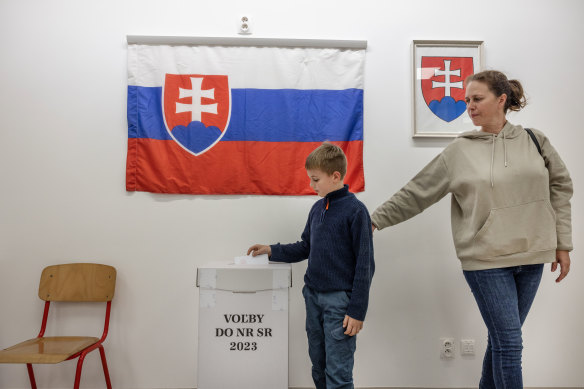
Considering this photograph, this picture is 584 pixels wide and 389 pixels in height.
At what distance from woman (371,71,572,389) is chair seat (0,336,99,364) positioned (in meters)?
1.78

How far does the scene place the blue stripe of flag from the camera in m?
2.03

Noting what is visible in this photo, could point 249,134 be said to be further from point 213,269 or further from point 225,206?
point 213,269

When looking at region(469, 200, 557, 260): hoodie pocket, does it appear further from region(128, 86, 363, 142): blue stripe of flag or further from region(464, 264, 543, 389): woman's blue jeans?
region(128, 86, 363, 142): blue stripe of flag

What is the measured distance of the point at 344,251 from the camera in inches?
56.9

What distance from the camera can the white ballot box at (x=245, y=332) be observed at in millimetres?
1525

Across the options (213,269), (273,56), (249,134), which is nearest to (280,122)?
(249,134)

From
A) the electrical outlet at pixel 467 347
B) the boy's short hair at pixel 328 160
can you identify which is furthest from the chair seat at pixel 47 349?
the electrical outlet at pixel 467 347

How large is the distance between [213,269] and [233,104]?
0.97m

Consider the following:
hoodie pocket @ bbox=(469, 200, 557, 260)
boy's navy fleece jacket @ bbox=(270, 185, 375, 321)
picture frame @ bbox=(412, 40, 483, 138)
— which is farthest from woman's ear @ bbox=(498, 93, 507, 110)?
boy's navy fleece jacket @ bbox=(270, 185, 375, 321)

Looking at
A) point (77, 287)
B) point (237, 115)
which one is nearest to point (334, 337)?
point (237, 115)

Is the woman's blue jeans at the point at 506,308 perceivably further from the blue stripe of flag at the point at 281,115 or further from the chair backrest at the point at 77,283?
the chair backrest at the point at 77,283

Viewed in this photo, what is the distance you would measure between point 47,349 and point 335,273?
1.39m

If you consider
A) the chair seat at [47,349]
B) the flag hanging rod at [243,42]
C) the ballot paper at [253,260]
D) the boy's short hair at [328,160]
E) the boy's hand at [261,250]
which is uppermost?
the flag hanging rod at [243,42]

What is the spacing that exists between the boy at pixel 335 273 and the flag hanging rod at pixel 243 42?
838mm
